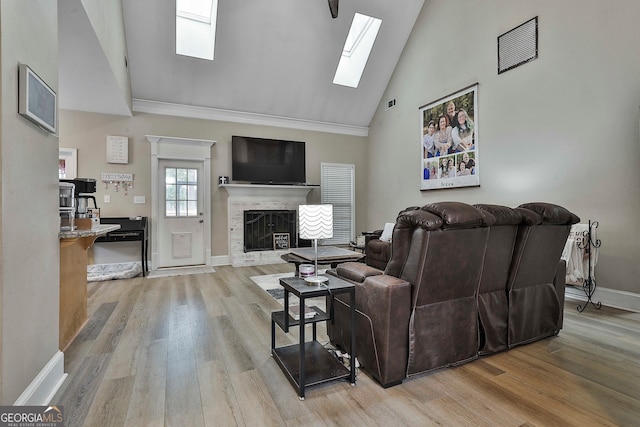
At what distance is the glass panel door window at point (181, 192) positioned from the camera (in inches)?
225

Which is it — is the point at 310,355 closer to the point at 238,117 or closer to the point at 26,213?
the point at 26,213

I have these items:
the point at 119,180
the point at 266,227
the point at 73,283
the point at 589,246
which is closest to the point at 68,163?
the point at 119,180

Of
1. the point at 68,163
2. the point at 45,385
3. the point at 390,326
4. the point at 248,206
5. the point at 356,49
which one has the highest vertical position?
the point at 356,49

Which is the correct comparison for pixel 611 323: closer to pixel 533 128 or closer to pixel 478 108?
pixel 533 128

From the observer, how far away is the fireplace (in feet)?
20.3

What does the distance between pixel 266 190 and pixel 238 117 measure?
157 centimetres

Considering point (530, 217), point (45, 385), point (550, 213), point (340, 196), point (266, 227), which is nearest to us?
point (45, 385)

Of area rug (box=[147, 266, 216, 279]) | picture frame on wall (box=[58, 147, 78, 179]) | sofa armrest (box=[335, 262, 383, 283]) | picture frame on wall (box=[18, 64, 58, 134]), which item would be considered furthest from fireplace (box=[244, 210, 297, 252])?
picture frame on wall (box=[18, 64, 58, 134])

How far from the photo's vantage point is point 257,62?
573 centimetres

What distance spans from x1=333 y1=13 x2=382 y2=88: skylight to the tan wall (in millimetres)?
1273

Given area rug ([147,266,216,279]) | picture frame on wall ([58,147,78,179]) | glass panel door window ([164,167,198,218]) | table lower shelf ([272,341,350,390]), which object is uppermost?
picture frame on wall ([58,147,78,179])

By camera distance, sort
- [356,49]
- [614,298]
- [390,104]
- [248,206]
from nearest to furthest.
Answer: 1. [614,298]
2. [248,206]
3. [356,49]
4. [390,104]

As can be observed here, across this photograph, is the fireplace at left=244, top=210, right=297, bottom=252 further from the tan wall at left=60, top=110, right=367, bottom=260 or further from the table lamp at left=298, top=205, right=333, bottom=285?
the table lamp at left=298, top=205, right=333, bottom=285

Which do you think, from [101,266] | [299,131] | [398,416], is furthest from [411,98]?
[101,266]
